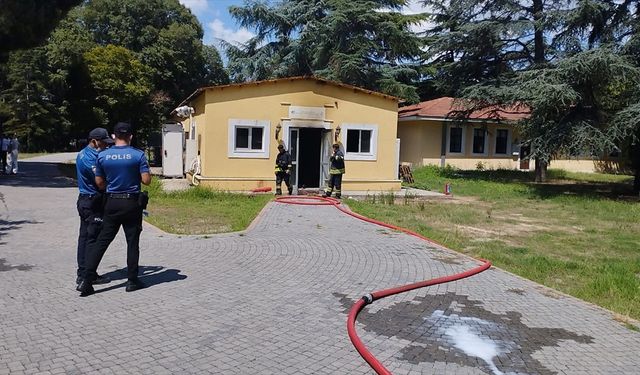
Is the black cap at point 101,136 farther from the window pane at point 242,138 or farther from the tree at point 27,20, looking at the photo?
the tree at point 27,20

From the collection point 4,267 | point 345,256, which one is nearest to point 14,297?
point 4,267

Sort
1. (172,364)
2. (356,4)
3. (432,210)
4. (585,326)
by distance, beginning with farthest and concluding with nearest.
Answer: (356,4) → (432,210) → (585,326) → (172,364)

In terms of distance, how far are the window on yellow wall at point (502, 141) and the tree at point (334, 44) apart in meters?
5.29

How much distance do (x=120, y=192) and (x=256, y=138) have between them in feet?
37.2

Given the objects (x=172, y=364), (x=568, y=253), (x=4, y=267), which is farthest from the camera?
(x=568, y=253)

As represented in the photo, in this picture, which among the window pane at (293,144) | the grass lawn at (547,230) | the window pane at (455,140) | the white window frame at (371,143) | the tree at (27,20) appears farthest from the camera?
the window pane at (455,140)

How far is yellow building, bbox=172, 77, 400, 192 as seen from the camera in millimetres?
16438

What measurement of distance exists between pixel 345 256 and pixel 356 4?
25.1 meters

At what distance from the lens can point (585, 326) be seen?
535cm

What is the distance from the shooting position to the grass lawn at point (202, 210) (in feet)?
34.4

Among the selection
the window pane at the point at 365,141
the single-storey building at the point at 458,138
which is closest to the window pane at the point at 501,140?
the single-storey building at the point at 458,138

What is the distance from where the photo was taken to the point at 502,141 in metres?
30.5

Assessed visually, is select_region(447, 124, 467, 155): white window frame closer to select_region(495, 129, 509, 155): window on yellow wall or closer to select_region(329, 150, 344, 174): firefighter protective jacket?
select_region(495, 129, 509, 155): window on yellow wall

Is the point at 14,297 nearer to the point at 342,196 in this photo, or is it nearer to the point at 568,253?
the point at 568,253
